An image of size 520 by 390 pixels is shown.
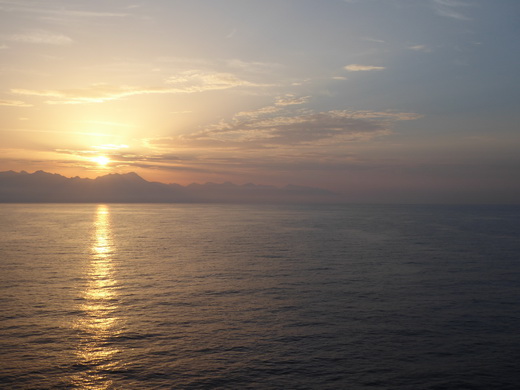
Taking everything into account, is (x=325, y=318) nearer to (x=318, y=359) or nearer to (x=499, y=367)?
(x=318, y=359)

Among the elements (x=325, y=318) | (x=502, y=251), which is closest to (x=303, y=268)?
(x=325, y=318)

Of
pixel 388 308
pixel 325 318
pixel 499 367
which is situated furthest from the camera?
pixel 388 308

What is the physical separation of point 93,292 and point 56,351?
20.5 m

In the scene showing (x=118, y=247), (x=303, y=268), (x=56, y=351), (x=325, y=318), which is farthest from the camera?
(x=118, y=247)

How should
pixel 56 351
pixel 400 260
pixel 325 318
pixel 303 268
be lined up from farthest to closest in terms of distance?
pixel 400 260
pixel 303 268
pixel 325 318
pixel 56 351

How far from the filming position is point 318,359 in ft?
96.9

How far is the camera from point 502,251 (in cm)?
9412

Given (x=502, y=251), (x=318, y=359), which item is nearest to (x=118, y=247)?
(x=318, y=359)

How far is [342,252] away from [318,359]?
61.5 m

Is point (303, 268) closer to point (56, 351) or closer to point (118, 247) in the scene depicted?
point (56, 351)

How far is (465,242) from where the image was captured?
11450cm

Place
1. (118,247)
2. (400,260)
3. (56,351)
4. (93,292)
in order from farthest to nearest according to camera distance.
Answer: (118,247) → (400,260) → (93,292) → (56,351)

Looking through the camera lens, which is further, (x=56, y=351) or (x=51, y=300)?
(x=51, y=300)

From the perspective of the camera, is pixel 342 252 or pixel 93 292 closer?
pixel 93 292
